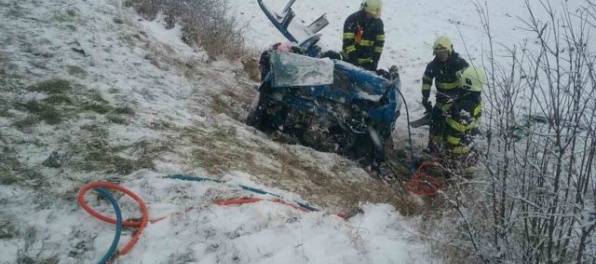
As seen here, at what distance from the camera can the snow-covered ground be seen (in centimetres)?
324

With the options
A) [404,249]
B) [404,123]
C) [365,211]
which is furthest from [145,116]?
[404,123]

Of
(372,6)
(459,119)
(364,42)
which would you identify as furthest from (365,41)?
(459,119)

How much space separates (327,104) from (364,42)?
6.04 feet

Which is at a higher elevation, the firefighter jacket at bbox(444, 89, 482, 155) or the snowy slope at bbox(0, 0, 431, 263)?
the firefighter jacket at bbox(444, 89, 482, 155)

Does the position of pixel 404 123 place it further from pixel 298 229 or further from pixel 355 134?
pixel 298 229

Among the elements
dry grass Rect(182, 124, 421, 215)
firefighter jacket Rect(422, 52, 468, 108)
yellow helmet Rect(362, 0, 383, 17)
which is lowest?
dry grass Rect(182, 124, 421, 215)

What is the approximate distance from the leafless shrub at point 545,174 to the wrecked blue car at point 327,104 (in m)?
2.15

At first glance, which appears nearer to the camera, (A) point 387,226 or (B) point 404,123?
(A) point 387,226

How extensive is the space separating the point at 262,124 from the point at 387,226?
7.86 ft

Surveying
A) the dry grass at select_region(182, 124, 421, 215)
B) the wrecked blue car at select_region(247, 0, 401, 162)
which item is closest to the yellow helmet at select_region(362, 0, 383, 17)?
the wrecked blue car at select_region(247, 0, 401, 162)

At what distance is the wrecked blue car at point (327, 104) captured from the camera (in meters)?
5.31

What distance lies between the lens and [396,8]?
12.8 metres

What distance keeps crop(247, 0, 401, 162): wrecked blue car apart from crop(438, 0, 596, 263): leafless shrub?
2154mm

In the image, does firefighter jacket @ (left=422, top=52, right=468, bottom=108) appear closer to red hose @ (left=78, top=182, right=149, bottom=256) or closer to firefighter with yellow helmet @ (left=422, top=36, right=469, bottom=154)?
firefighter with yellow helmet @ (left=422, top=36, right=469, bottom=154)
